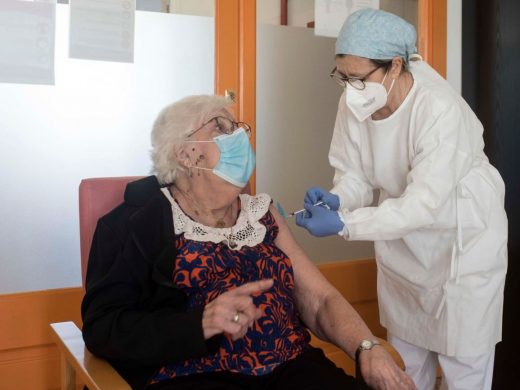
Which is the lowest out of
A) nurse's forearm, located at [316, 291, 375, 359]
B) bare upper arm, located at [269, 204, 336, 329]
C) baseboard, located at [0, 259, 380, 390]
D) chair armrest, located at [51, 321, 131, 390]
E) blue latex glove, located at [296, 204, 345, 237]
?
baseboard, located at [0, 259, 380, 390]

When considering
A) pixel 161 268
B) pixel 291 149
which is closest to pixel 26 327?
pixel 161 268

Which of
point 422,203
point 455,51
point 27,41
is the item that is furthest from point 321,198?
point 455,51

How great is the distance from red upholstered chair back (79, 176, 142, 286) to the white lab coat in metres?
0.65

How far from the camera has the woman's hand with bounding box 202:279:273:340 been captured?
1.51m

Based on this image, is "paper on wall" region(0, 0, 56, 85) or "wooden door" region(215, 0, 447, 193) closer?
"paper on wall" region(0, 0, 56, 85)

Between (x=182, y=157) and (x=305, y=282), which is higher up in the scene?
(x=182, y=157)

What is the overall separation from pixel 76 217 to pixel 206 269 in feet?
2.97

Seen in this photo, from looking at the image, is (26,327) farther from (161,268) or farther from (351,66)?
(351,66)

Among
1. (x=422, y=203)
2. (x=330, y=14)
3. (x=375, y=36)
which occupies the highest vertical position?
(x=330, y=14)

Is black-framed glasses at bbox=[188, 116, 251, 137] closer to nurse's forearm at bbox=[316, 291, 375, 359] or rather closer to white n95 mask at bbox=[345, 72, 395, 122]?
white n95 mask at bbox=[345, 72, 395, 122]

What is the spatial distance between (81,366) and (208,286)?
0.36 m

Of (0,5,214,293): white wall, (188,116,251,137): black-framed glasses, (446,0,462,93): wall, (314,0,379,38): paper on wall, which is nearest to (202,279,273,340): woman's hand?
(188,116,251,137): black-framed glasses

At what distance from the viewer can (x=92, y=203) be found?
1866 mm

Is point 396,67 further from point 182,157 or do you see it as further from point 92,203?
point 92,203
